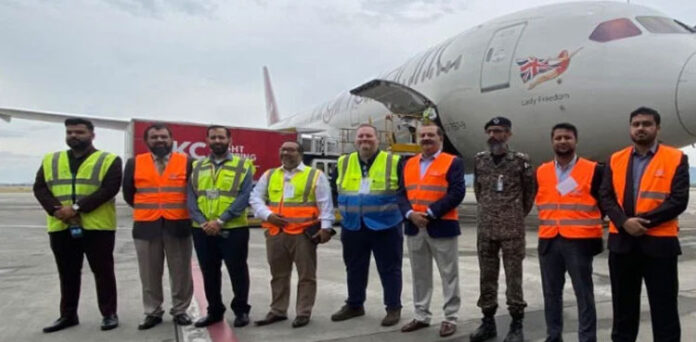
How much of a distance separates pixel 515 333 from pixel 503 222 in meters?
0.79

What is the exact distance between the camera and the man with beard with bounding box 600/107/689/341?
3.14m

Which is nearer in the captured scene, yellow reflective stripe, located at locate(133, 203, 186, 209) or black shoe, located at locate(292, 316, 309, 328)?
black shoe, located at locate(292, 316, 309, 328)

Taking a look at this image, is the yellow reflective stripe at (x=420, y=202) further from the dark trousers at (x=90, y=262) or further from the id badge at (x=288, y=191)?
the dark trousers at (x=90, y=262)

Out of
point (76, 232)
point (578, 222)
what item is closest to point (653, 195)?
point (578, 222)

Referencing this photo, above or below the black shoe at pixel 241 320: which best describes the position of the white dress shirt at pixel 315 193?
above

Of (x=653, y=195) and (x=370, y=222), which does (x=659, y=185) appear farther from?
(x=370, y=222)

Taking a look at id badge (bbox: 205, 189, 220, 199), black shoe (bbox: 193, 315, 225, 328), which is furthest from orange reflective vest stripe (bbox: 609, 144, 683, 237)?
black shoe (bbox: 193, 315, 225, 328)

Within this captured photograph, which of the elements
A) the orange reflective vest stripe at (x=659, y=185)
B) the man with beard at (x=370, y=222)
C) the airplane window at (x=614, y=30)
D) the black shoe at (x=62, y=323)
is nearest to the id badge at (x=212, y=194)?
the man with beard at (x=370, y=222)

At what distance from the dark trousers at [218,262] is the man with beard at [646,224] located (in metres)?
2.72

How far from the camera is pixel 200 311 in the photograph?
478cm

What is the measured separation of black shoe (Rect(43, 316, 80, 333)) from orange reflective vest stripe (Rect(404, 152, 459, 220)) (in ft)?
9.55

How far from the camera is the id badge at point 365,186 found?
14.7ft

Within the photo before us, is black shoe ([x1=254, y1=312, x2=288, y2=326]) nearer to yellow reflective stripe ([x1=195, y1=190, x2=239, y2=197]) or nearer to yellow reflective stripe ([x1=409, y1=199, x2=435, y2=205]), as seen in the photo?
yellow reflective stripe ([x1=195, y1=190, x2=239, y2=197])

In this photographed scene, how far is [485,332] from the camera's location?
12.7 feet
